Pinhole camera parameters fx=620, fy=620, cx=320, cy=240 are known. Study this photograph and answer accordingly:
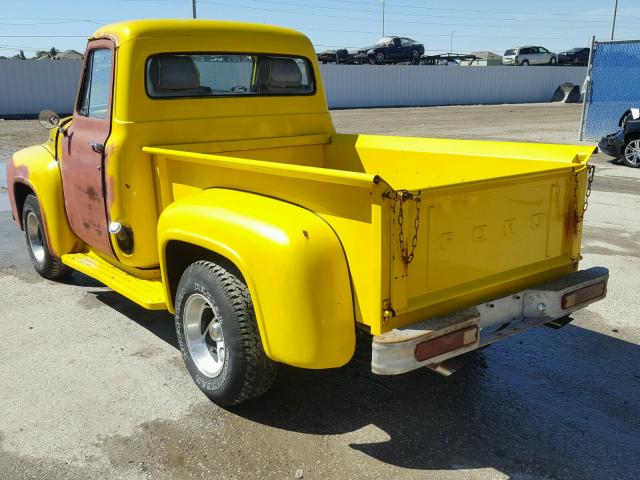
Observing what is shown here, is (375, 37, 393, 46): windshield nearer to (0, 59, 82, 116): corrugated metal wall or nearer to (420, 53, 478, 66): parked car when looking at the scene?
(420, 53, 478, 66): parked car

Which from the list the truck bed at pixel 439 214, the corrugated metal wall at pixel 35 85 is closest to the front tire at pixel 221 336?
the truck bed at pixel 439 214

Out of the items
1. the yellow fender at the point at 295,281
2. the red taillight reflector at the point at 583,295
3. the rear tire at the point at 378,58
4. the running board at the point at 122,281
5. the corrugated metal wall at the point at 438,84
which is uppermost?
the rear tire at the point at 378,58

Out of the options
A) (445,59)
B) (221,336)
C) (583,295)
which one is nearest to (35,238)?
(221,336)

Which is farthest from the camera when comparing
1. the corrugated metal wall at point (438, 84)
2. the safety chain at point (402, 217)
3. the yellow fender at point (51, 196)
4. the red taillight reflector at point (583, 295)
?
the corrugated metal wall at point (438, 84)

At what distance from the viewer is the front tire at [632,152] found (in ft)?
39.1

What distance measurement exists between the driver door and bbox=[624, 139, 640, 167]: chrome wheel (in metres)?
10.7

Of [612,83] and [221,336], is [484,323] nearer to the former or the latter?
[221,336]

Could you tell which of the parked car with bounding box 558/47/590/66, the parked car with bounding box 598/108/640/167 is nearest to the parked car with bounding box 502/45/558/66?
the parked car with bounding box 558/47/590/66

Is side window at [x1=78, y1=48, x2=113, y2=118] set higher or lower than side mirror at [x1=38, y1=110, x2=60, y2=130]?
higher

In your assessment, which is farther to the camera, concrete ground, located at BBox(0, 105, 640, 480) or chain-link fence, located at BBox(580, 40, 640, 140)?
chain-link fence, located at BBox(580, 40, 640, 140)

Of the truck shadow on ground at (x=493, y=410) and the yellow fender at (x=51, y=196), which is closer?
the truck shadow on ground at (x=493, y=410)

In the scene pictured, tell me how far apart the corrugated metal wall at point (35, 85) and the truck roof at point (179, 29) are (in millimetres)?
23174

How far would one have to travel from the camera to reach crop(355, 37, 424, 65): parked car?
3719 centimetres

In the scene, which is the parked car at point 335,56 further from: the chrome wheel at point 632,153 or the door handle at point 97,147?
the door handle at point 97,147
